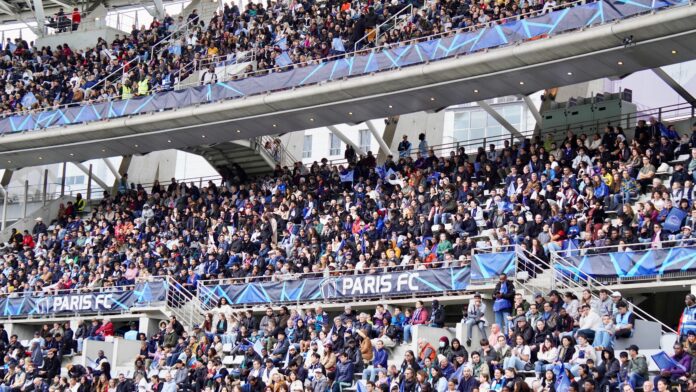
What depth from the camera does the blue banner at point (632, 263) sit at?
19.4 m

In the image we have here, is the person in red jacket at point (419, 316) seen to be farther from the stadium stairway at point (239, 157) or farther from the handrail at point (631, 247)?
the stadium stairway at point (239, 157)

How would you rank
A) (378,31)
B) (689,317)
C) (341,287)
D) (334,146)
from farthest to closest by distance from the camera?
1. (334,146)
2. (378,31)
3. (341,287)
4. (689,317)

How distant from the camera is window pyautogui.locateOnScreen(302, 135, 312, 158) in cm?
3922

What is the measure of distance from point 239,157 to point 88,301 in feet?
27.5

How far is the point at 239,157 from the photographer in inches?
1399

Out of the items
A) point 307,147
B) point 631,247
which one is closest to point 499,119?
point 631,247

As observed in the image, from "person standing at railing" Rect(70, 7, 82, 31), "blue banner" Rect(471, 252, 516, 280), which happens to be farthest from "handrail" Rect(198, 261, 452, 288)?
"person standing at railing" Rect(70, 7, 82, 31)

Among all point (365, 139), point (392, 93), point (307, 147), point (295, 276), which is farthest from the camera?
point (307, 147)

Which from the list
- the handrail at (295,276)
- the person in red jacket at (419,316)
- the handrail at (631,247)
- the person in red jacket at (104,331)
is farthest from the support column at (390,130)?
the handrail at (631,247)

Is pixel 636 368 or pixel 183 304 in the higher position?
pixel 183 304

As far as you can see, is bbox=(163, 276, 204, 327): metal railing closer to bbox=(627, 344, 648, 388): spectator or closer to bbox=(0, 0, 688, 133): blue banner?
bbox=(0, 0, 688, 133): blue banner

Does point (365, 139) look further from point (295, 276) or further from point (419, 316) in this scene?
point (419, 316)

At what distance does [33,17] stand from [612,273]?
3215 centimetres

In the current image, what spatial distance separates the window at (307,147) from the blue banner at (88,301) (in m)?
11.6
